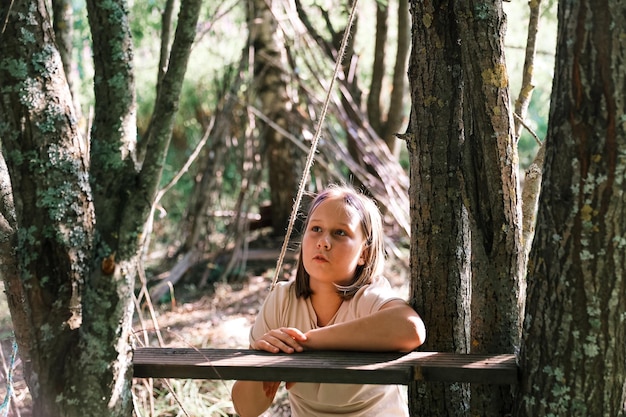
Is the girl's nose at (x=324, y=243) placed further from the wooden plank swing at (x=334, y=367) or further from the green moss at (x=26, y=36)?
the green moss at (x=26, y=36)

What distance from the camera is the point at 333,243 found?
175cm

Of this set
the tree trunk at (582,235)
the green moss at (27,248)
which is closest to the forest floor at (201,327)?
the green moss at (27,248)

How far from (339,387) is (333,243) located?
347mm

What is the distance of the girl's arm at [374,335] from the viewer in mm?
1452

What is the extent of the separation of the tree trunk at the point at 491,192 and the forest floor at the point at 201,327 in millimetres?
1375

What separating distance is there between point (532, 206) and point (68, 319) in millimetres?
1288

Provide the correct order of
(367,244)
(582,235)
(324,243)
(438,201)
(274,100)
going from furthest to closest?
(274,100), (367,244), (324,243), (438,201), (582,235)

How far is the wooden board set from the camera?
52.4 inches

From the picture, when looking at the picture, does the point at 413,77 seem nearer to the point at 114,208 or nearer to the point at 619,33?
the point at 619,33

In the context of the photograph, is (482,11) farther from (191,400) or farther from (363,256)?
(191,400)

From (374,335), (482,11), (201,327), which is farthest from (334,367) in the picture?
(201,327)

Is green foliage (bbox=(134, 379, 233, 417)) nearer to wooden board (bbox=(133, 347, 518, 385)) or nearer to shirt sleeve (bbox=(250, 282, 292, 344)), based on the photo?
shirt sleeve (bbox=(250, 282, 292, 344))

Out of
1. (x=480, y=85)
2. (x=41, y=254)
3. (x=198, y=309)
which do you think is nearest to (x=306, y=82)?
(x=198, y=309)

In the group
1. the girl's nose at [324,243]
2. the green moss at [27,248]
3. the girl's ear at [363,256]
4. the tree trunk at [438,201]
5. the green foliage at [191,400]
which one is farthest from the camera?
the green foliage at [191,400]
